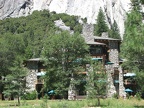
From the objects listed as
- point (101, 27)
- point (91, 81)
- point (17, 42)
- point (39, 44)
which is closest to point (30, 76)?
point (91, 81)

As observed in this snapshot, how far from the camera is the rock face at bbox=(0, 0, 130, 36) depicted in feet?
481

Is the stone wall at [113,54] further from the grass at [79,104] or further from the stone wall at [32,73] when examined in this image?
the grass at [79,104]

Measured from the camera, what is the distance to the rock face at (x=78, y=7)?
481 ft

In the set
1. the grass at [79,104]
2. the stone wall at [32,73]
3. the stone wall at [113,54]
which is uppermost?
the stone wall at [113,54]

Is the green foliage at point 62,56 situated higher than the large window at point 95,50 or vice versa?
the large window at point 95,50

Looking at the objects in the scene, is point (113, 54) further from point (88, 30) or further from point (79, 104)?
point (79, 104)

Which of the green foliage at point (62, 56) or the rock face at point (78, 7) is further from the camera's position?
the rock face at point (78, 7)

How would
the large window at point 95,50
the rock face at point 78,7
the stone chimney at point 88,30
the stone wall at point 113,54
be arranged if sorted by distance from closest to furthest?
the large window at point 95,50 < the stone chimney at point 88,30 < the stone wall at point 113,54 < the rock face at point 78,7

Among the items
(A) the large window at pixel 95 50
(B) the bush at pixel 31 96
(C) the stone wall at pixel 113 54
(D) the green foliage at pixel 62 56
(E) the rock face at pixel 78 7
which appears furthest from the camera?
(E) the rock face at pixel 78 7

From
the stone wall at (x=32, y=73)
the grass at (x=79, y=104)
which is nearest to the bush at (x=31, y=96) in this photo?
the stone wall at (x=32, y=73)

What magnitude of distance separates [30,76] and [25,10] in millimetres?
108960

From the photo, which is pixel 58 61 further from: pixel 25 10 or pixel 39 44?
pixel 25 10

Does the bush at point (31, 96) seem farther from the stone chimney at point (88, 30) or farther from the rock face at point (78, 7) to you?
the rock face at point (78, 7)

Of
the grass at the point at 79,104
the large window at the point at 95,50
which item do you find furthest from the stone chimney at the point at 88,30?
the grass at the point at 79,104
